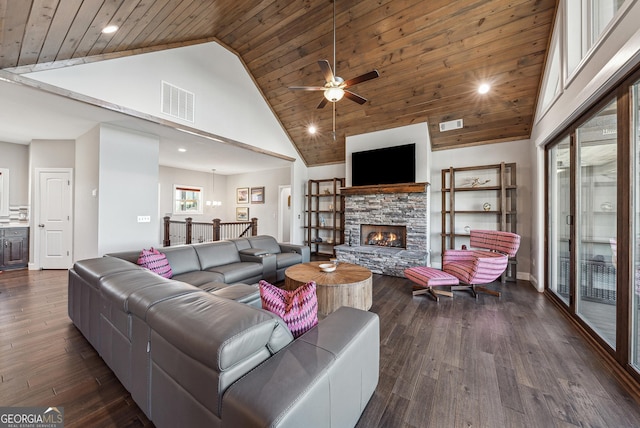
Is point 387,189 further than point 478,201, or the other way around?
point 387,189

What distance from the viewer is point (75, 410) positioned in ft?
5.32

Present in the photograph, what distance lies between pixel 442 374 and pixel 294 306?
1471 mm

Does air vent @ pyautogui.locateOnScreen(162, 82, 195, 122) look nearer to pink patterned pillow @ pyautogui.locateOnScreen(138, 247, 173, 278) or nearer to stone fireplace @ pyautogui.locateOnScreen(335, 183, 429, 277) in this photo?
pink patterned pillow @ pyautogui.locateOnScreen(138, 247, 173, 278)

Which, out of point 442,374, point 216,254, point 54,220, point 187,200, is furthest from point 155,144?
point 442,374

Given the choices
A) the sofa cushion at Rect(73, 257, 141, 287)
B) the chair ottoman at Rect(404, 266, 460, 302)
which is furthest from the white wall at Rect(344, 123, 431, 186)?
the sofa cushion at Rect(73, 257, 141, 287)

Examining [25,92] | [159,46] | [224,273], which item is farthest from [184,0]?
[224,273]

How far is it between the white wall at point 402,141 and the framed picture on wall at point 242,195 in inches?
179

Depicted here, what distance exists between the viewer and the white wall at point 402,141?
204 inches

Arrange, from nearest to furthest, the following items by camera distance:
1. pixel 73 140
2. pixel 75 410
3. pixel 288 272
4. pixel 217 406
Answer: pixel 217 406
pixel 75 410
pixel 288 272
pixel 73 140

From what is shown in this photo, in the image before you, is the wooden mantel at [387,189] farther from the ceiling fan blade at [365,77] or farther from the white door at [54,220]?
the white door at [54,220]

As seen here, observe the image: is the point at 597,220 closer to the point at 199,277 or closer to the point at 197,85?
the point at 199,277

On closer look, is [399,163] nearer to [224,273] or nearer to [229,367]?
[224,273]

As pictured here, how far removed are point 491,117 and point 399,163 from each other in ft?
5.85

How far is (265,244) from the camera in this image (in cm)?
500
